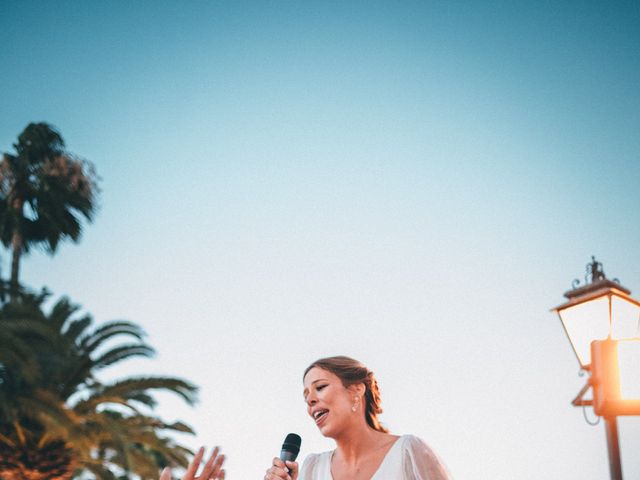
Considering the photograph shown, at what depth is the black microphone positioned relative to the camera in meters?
3.40

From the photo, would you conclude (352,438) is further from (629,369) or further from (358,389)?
(629,369)

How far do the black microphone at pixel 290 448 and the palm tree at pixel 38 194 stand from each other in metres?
21.3

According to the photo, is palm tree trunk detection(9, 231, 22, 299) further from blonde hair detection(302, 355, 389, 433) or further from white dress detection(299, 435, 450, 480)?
white dress detection(299, 435, 450, 480)

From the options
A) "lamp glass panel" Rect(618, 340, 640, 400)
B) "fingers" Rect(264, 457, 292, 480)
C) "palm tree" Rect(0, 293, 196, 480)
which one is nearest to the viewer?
"fingers" Rect(264, 457, 292, 480)

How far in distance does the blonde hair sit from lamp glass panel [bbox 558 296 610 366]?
1112mm

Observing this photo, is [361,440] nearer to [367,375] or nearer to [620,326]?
[367,375]

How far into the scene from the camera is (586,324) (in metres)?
3.48

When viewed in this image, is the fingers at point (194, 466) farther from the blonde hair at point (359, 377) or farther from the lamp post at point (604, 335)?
the lamp post at point (604, 335)

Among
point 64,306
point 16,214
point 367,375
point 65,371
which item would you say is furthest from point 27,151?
point 367,375

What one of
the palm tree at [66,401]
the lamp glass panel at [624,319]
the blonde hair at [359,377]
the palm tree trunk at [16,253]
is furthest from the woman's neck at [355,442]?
the palm tree trunk at [16,253]

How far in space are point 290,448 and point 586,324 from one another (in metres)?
1.73

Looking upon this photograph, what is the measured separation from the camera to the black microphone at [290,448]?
3398 millimetres

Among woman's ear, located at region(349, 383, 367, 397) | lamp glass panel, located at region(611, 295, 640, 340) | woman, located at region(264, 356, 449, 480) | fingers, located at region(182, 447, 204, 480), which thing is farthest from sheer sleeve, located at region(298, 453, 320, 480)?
lamp glass panel, located at region(611, 295, 640, 340)

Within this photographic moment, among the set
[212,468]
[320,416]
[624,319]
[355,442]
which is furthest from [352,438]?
[624,319]
